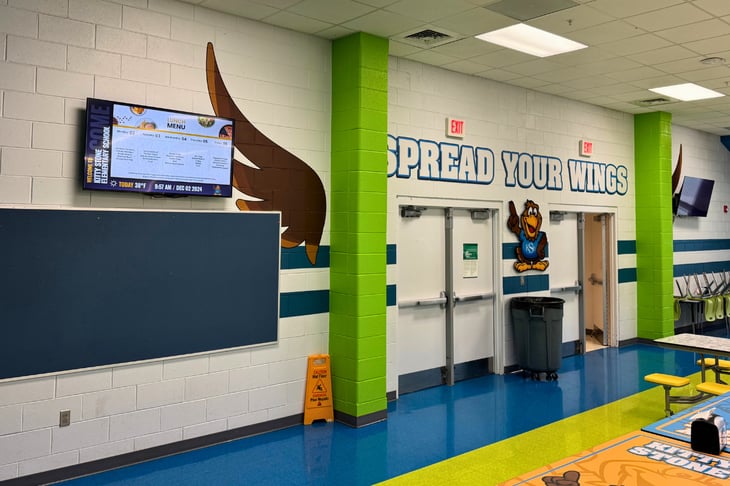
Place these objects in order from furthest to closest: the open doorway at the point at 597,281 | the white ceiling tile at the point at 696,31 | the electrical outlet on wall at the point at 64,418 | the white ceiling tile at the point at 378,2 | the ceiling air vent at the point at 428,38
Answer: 1. the open doorway at the point at 597,281
2. the ceiling air vent at the point at 428,38
3. the white ceiling tile at the point at 696,31
4. the white ceiling tile at the point at 378,2
5. the electrical outlet on wall at the point at 64,418

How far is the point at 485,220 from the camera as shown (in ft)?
22.4

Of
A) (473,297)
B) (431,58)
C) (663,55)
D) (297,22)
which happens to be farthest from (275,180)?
(663,55)

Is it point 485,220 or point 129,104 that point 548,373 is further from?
point 129,104

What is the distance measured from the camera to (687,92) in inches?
297

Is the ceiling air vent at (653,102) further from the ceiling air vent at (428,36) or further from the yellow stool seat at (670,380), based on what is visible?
the yellow stool seat at (670,380)

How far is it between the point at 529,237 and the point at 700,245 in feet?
16.8

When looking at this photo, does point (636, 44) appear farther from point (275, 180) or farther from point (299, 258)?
point (299, 258)

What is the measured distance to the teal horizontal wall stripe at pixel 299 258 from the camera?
498 centimetres

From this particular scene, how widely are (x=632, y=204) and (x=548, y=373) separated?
3.85 m

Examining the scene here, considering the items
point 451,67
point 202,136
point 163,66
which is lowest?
point 202,136

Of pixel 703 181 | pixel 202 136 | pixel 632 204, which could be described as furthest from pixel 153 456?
pixel 703 181

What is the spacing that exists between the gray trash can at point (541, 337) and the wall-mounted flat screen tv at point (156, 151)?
12.9 ft

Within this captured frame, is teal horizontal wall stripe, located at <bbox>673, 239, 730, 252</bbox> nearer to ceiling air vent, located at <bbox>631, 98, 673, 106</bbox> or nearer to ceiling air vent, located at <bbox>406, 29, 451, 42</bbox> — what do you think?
ceiling air vent, located at <bbox>631, 98, 673, 106</bbox>

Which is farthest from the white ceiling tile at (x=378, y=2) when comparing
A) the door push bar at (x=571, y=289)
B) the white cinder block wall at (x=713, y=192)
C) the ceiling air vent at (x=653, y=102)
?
the white cinder block wall at (x=713, y=192)
